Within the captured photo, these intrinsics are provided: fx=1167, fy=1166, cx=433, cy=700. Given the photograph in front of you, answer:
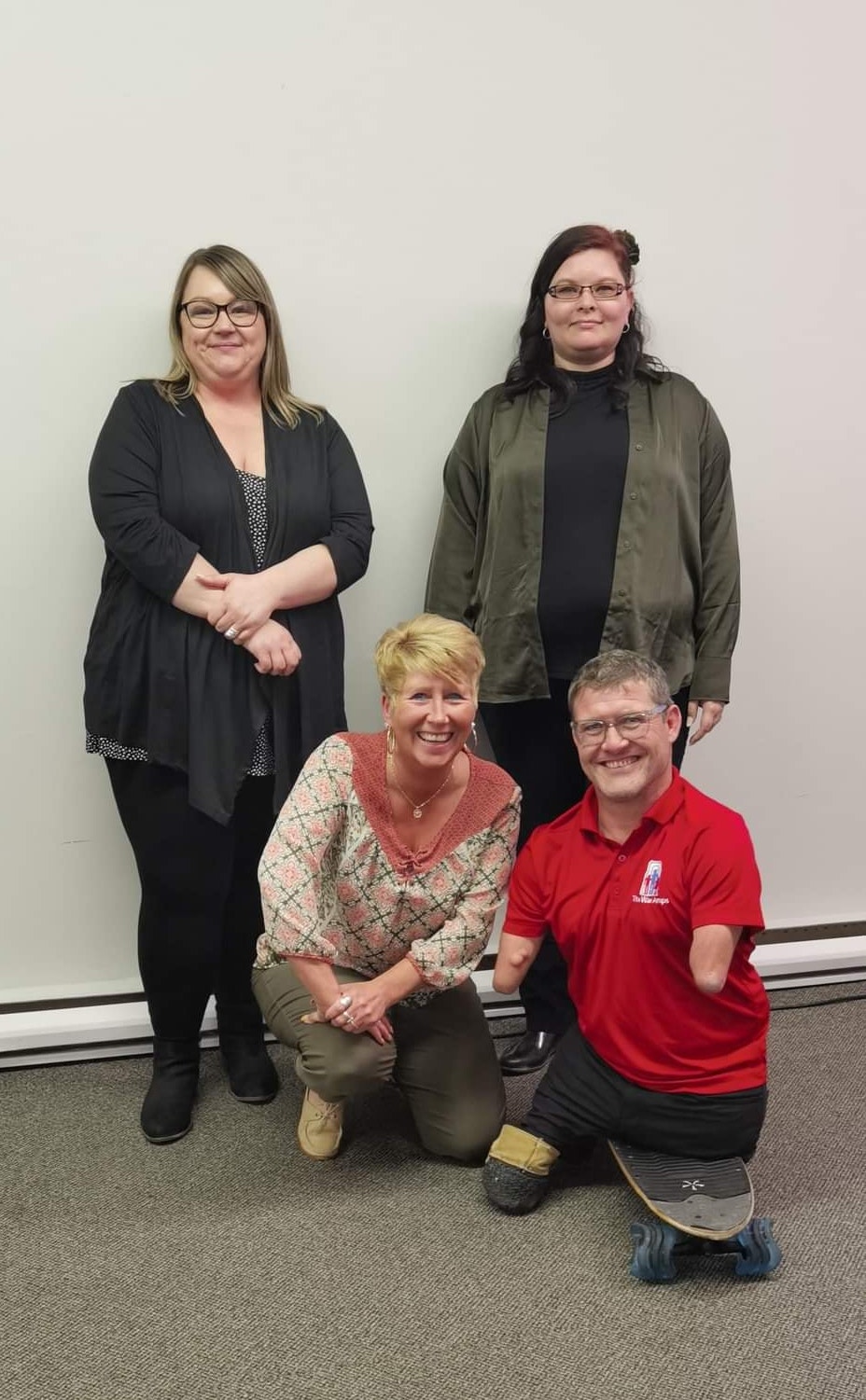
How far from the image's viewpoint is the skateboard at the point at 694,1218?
5.56ft

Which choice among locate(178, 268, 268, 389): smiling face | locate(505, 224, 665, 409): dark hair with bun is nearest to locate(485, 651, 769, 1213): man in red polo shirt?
locate(505, 224, 665, 409): dark hair with bun

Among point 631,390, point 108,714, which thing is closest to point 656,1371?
point 108,714

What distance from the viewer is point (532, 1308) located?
5.41 feet

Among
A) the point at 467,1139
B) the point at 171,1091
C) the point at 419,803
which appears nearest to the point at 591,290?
the point at 419,803

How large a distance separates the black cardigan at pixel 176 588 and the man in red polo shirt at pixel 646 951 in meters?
0.55

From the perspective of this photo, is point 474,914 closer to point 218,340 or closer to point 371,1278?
point 371,1278

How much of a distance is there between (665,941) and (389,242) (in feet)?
4.69

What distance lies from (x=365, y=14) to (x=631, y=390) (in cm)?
87

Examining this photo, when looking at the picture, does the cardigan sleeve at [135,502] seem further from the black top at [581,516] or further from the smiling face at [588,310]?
the smiling face at [588,310]

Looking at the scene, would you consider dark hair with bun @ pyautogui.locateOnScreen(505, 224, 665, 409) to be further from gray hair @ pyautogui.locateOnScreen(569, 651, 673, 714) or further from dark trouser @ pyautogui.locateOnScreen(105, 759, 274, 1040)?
dark trouser @ pyautogui.locateOnScreen(105, 759, 274, 1040)

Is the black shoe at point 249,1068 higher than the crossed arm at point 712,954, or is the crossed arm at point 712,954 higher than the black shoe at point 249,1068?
the crossed arm at point 712,954

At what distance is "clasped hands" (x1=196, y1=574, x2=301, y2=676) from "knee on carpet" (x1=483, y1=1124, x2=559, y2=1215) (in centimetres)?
87

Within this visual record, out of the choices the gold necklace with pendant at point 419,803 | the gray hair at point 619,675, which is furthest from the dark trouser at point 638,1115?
the gray hair at point 619,675

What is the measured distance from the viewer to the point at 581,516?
2123 millimetres
